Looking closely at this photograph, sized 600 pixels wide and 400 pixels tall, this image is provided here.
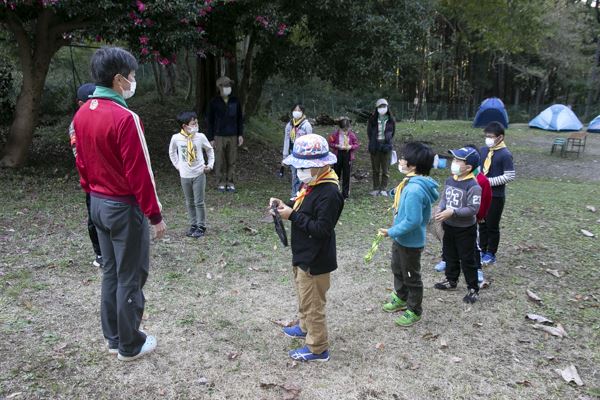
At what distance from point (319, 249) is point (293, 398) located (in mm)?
1032

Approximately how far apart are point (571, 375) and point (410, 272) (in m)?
1.42

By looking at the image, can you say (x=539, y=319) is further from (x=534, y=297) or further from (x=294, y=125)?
(x=294, y=125)

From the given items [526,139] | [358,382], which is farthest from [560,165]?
[358,382]

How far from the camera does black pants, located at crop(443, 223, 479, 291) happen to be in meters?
4.81

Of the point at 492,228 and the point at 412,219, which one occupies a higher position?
the point at 412,219

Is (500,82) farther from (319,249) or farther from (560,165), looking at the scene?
(319,249)

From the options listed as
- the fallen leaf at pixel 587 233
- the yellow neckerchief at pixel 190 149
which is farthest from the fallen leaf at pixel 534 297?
the yellow neckerchief at pixel 190 149

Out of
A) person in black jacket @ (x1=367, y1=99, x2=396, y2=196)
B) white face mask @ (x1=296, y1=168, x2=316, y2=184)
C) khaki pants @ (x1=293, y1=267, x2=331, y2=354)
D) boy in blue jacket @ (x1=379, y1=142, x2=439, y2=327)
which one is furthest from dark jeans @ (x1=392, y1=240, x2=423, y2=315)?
person in black jacket @ (x1=367, y1=99, x2=396, y2=196)

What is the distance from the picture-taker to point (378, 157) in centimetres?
988

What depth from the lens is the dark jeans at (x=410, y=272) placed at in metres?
4.30

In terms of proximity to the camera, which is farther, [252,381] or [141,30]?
[141,30]

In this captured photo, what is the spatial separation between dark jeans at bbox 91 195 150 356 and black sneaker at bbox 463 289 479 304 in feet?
10.3

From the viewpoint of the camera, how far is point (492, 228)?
5.86m

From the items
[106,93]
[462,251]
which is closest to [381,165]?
[462,251]
